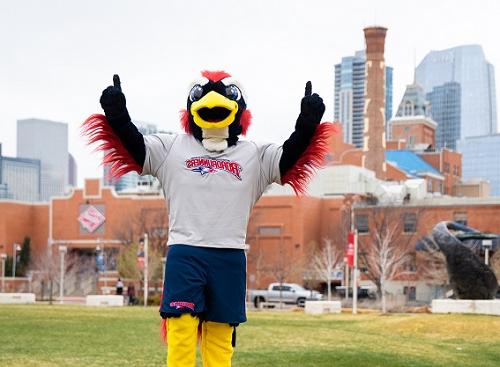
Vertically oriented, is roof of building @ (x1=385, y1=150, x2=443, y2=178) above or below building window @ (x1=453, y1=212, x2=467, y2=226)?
above

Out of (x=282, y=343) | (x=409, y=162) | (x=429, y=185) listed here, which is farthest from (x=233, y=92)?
(x=409, y=162)

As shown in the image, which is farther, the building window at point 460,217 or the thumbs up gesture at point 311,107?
the building window at point 460,217

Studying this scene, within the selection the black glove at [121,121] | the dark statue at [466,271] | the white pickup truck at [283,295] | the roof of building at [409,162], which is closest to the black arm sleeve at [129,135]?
the black glove at [121,121]

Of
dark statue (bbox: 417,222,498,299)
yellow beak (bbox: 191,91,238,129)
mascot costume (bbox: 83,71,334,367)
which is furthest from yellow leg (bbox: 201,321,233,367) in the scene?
dark statue (bbox: 417,222,498,299)

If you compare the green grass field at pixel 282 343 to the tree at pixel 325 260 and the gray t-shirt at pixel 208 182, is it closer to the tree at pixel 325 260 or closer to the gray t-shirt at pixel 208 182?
the gray t-shirt at pixel 208 182

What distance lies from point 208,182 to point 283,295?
143 ft

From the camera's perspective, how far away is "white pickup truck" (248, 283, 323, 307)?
159ft

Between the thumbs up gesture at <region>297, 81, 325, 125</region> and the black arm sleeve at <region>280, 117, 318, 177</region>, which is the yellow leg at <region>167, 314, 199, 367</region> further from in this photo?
the thumbs up gesture at <region>297, 81, 325, 125</region>

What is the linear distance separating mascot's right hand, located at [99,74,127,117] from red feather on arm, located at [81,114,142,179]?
0.18 m

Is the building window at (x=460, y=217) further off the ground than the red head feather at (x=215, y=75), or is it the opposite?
the red head feather at (x=215, y=75)

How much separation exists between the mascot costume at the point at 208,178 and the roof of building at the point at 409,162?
277ft

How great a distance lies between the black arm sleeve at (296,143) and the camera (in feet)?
20.0

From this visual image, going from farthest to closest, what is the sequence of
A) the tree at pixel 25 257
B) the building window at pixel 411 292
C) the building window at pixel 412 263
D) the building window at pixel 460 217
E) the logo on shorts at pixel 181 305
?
the tree at pixel 25 257
the building window at pixel 460 217
the building window at pixel 412 263
the building window at pixel 411 292
the logo on shorts at pixel 181 305

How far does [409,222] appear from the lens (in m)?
59.9
